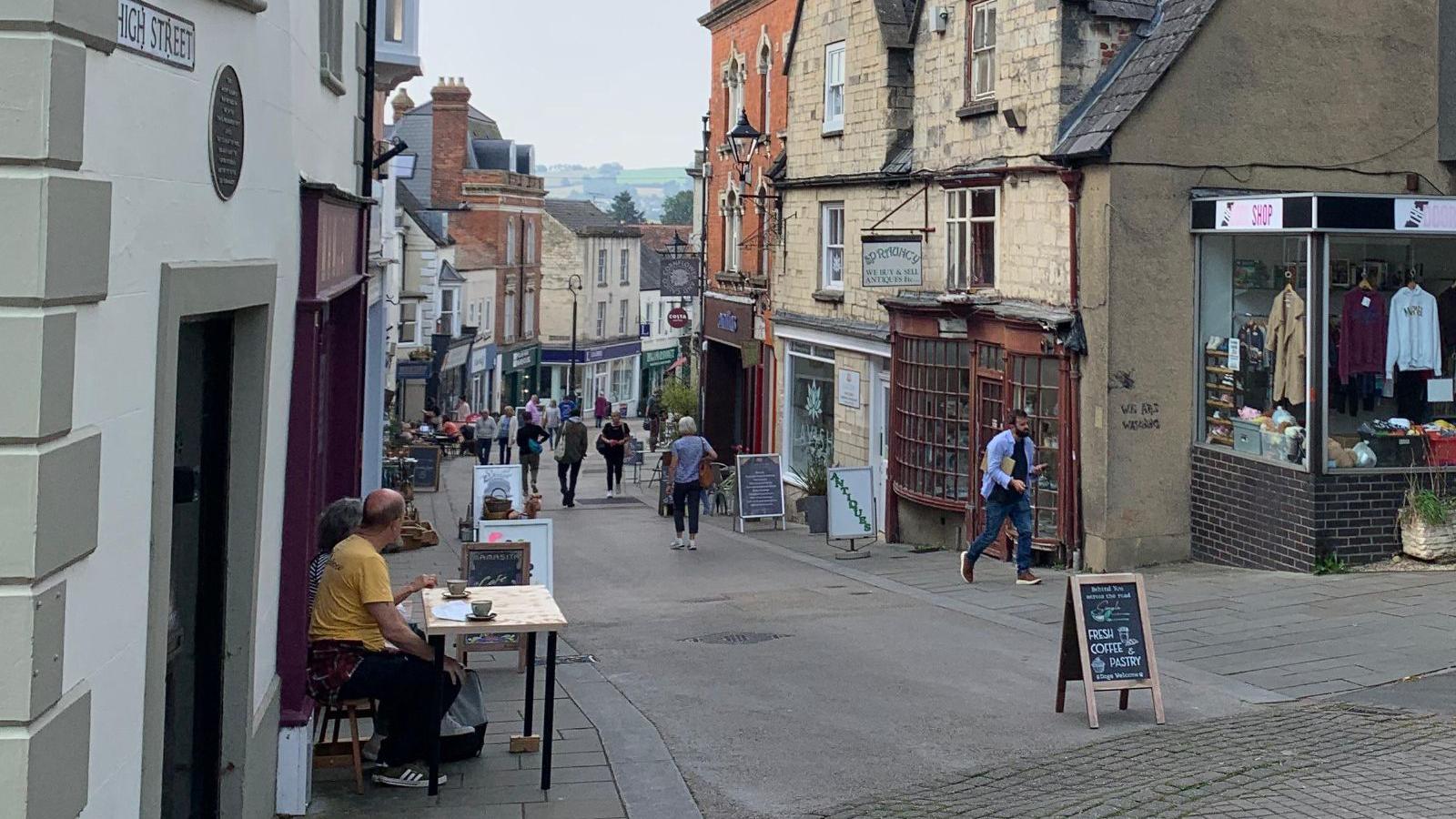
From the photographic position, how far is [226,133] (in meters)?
5.63

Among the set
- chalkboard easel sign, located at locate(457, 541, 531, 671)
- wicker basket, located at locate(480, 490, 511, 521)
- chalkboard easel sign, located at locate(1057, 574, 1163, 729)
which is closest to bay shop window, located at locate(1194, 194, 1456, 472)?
chalkboard easel sign, located at locate(1057, 574, 1163, 729)

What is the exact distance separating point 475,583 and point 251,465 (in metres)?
5.12

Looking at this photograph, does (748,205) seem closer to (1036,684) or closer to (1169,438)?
(1169,438)

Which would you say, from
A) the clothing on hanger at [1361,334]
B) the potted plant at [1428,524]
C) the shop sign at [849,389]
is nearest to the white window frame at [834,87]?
the shop sign at [849,389]

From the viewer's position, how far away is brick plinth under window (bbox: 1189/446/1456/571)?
14.9 metres

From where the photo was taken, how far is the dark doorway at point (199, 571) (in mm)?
5926

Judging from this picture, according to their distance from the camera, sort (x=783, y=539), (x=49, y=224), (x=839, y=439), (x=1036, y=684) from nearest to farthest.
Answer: (x=49, y=224) < (x=1036, y=684) < (x=783, y=539) < (x=839, y=439)

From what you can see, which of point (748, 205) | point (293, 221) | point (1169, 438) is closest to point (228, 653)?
point (293, 221)

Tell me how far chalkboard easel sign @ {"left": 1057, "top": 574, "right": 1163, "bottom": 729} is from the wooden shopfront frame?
7.57m

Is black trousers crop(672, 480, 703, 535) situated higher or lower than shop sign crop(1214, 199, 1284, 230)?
lower

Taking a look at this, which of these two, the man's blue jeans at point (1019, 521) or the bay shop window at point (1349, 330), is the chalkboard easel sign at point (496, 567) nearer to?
the man's blue jeans at point (1019, 521)

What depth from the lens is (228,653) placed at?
251 inches

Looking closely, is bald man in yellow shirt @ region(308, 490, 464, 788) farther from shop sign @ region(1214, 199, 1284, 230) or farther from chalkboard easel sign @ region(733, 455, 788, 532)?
chalkboard easel sign @ region(733, 455, 788, 532)

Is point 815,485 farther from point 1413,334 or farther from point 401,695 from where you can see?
point 401,695
